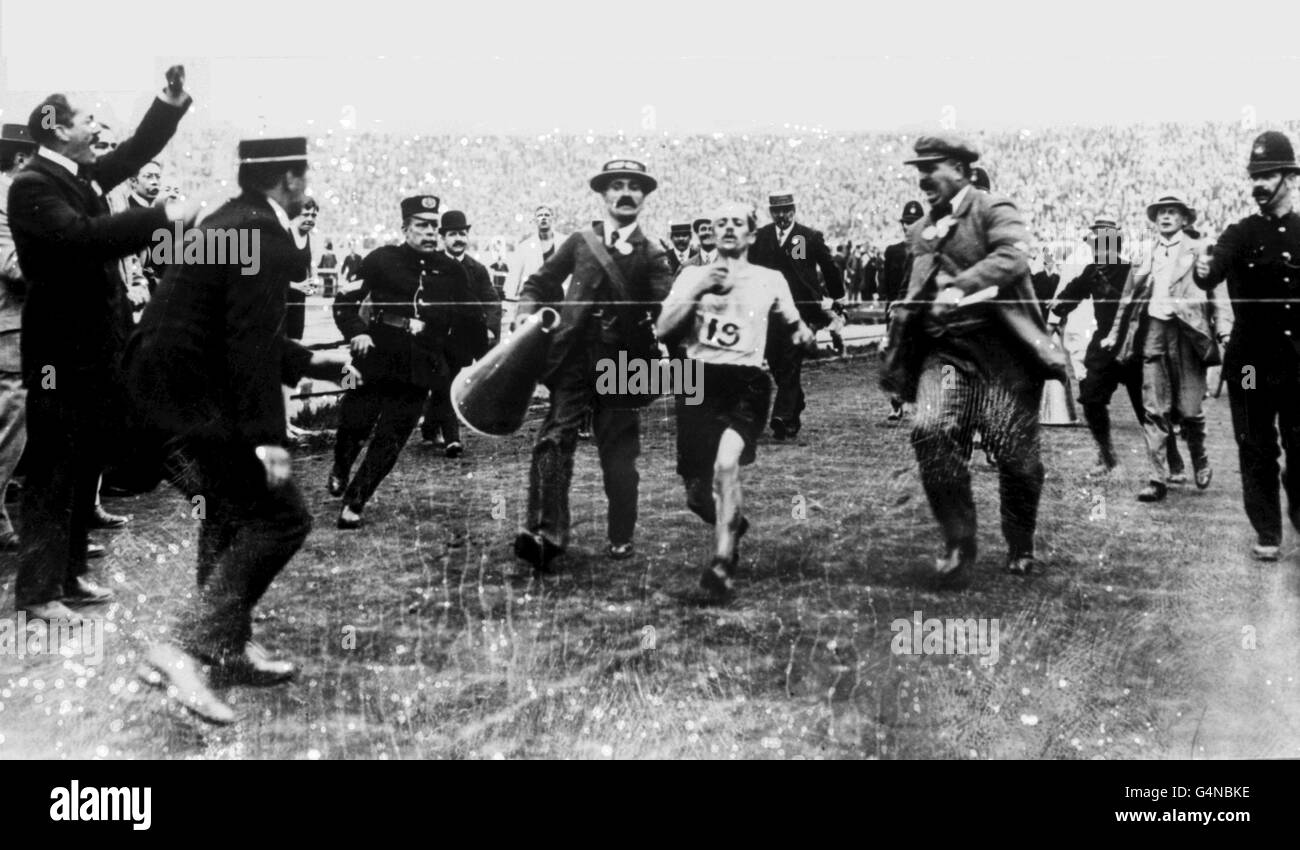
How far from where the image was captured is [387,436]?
4320 mm

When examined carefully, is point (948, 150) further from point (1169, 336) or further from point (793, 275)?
point (1169, 336)

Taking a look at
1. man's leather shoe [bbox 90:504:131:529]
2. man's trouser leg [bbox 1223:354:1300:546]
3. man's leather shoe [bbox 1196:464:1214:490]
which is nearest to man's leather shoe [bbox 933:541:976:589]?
man's leather shoe [bbox 1196:464:1214:490]

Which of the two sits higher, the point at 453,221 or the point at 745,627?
the point at 453,221

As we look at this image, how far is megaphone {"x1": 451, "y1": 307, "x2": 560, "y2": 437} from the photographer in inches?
168

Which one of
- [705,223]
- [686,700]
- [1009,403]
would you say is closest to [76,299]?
[705,223]

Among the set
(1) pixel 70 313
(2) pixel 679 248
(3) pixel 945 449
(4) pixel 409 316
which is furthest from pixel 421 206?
(3) pixel 945 449

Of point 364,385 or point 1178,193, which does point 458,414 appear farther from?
point 1178,193

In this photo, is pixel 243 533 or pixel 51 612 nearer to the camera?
pixel 243 533

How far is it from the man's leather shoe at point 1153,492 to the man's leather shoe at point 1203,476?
111 millimetres

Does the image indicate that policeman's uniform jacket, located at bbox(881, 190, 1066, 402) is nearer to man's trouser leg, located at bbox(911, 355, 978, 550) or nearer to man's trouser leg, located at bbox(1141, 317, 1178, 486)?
man's trouser leg, located at bbox(911, 355, 978, 550)

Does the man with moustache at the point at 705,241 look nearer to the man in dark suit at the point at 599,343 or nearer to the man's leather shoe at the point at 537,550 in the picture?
the man in dark suit at the point at 599,343

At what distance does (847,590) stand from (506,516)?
1.20 meters

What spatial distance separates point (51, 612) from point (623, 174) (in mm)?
2463

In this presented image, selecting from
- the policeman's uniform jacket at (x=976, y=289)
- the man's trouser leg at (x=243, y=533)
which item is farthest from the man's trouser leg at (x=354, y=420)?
the policeman's uniform jacket at (x=976, y=289)
